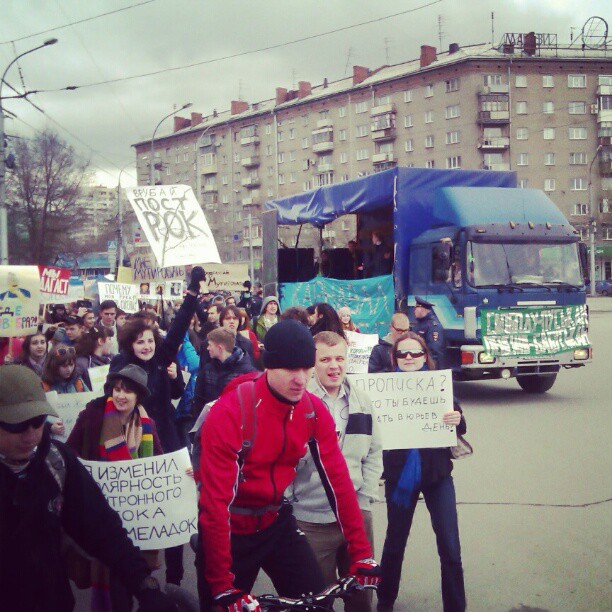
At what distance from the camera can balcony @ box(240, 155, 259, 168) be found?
269ft

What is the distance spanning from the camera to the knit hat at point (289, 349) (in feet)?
9.43

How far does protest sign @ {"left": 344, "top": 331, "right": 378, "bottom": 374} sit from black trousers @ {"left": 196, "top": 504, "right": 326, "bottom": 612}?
671 centimetres

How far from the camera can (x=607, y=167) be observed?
67625 mm

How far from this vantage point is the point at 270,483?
301cm

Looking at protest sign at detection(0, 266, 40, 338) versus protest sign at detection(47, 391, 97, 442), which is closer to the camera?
protest sign at detection(47, 391, 97, 442)

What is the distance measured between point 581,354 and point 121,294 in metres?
8.29

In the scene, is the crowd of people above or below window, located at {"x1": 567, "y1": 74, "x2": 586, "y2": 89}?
below

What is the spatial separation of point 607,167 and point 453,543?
6943 centimetres

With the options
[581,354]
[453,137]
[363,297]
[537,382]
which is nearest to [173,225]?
[363,297]

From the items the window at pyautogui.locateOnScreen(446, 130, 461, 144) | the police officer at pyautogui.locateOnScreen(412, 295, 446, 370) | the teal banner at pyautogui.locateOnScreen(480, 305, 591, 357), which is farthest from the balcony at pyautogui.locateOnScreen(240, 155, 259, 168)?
the police officer at pyautogui.locateOnScreen(412, 295, 446, 370)

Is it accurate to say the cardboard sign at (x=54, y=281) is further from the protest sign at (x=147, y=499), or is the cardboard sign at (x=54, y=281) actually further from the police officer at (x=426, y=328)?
the protest sign at (x=147, y=499)

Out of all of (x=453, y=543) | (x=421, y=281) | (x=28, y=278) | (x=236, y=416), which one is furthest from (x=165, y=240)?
(x=236, y=416)

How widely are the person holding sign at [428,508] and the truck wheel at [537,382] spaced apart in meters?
9.38

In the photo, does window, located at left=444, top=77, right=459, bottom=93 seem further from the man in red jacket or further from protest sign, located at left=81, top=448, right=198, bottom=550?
the man in red jacket
